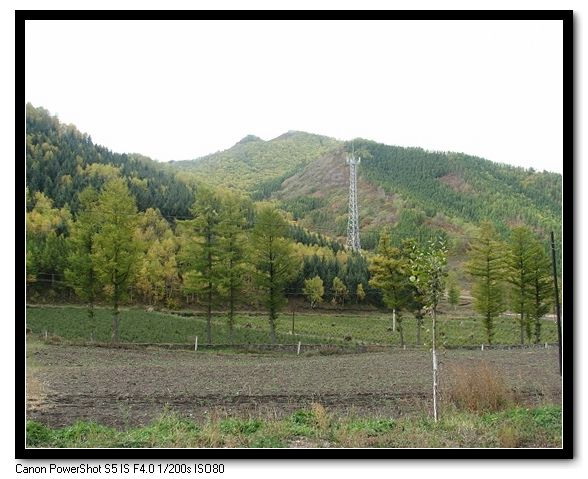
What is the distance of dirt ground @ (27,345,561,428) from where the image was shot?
22.5 ft

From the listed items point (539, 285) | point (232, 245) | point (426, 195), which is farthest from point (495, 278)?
point (232, 245)

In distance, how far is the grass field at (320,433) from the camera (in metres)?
5.46

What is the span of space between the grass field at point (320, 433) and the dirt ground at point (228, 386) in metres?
0.51

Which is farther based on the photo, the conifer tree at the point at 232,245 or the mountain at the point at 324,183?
the conifer tree at the point at 232,245

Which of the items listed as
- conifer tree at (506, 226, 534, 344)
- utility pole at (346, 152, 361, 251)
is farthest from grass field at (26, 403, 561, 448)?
utility pole at (346, 152, 361, 251)

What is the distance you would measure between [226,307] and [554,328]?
11.8 metres

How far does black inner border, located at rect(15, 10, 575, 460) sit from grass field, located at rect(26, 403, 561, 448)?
12cm

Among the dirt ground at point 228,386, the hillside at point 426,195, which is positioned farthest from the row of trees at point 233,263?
the dirt ground at point 228,386

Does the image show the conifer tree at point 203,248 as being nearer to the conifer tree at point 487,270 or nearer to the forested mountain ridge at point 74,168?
the forested mountain ridge at point 74,168

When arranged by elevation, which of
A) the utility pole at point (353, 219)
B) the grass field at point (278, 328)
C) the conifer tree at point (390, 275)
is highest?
Answer: the utility pole at point (353, 219)

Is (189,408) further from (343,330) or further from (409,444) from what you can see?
(343,330)

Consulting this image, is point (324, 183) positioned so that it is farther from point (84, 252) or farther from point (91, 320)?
point (84, 252)

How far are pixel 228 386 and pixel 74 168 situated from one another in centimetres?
1039

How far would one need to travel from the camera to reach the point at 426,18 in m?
5.95
